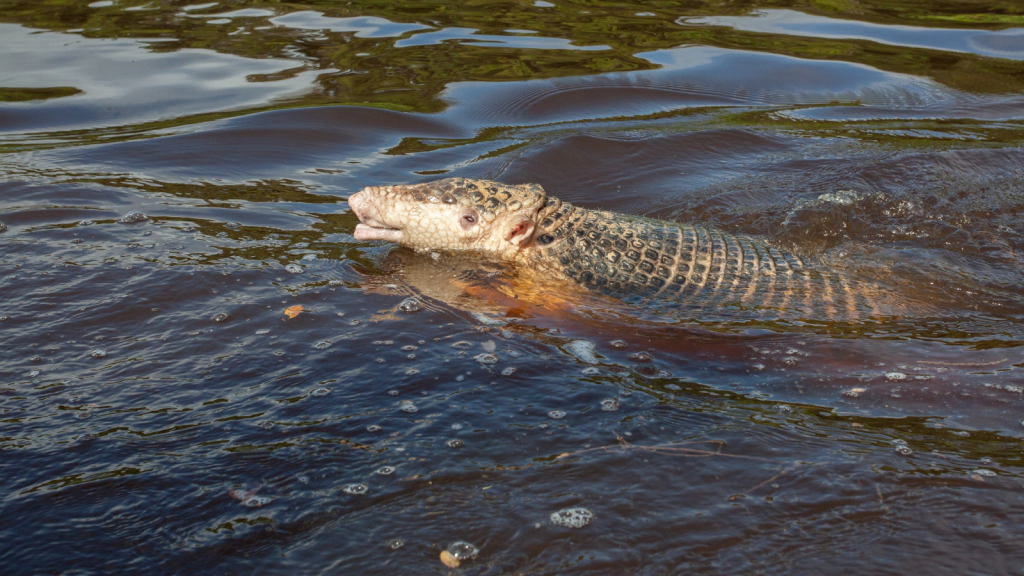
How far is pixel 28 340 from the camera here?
403 cm

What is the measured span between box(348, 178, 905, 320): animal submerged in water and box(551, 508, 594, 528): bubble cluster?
2.22m

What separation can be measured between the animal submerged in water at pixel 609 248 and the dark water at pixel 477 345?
0.74 feet

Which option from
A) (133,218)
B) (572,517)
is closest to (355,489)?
(572,517)

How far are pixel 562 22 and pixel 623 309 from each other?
8.00 meters

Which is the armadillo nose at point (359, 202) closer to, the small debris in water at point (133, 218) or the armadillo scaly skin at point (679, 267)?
the armadillo scaly skin at point (679, 267)

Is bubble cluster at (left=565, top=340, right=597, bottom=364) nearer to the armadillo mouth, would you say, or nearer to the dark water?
the dark water

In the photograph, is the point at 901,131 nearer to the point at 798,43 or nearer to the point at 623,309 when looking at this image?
the point at 798,43

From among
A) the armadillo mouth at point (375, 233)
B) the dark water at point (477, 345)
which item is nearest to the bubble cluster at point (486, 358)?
the dark water at point (477, 345)

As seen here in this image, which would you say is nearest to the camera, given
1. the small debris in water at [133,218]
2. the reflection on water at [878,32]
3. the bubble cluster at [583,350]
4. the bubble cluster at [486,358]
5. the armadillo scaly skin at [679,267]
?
the bubble cluster at [486,358]

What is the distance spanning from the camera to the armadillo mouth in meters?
5.47

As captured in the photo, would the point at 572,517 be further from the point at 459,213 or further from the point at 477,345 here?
the point at 459,213

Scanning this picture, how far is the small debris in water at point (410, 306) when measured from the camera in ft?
15.0

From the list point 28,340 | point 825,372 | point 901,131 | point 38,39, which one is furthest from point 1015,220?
point 38,39

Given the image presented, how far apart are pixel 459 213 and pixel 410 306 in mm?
1047
